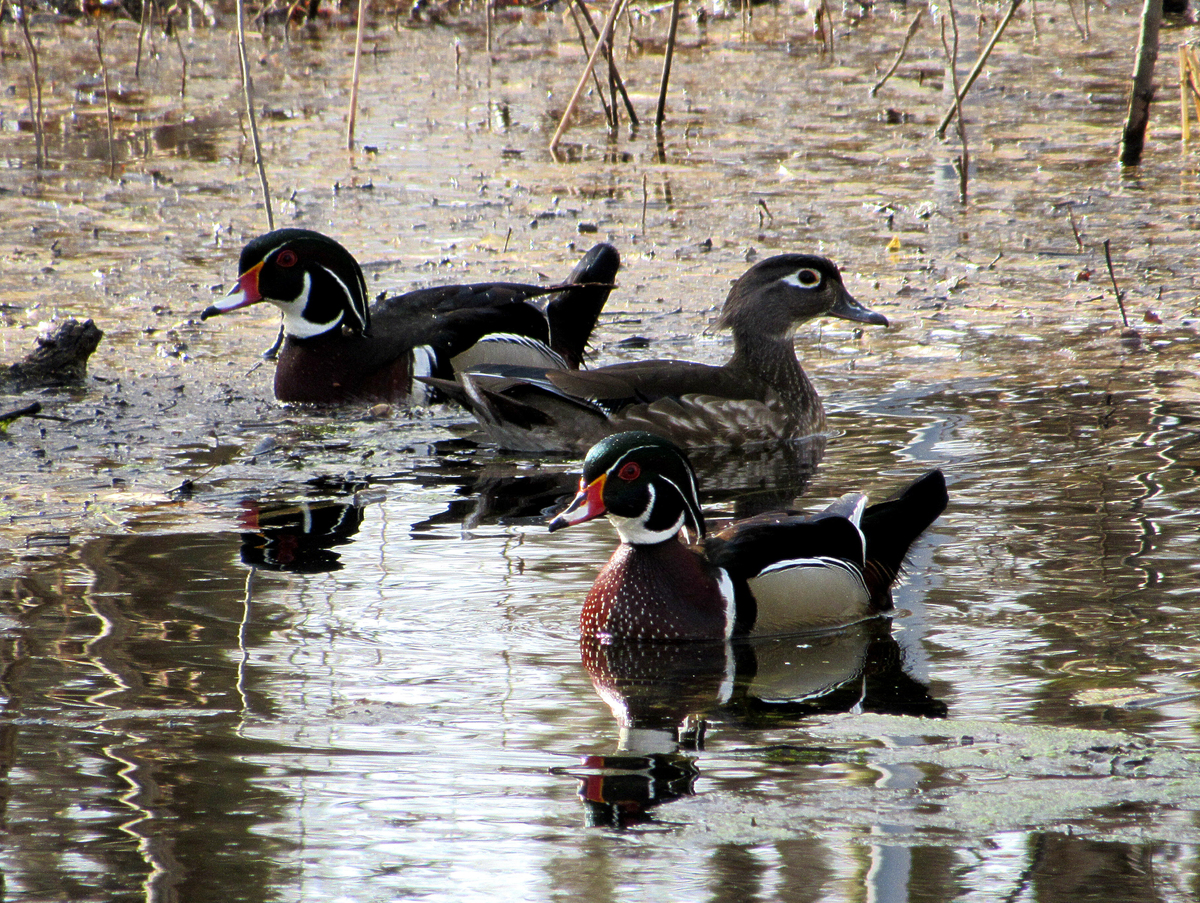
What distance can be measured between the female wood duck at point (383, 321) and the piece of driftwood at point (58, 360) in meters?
0.55

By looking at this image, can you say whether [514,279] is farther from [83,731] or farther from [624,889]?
[624,889]

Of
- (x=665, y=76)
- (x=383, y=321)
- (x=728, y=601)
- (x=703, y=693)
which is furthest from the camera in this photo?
(x=665, y=76)

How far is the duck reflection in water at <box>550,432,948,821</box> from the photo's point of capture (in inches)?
181

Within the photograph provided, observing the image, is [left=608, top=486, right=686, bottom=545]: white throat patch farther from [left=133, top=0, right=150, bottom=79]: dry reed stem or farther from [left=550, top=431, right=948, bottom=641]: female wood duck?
[left=133, top=0, right=150, bottom=79]: dry reed stem

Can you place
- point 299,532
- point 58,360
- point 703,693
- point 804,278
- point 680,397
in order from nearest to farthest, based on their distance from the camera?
point 703,693, point 299,532, point 680,397, point 804,278, point 58,360

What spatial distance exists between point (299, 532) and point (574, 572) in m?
0.98

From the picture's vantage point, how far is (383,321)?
769 centimetres

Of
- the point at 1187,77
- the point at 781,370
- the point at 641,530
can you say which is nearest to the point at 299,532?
the point at 641,530

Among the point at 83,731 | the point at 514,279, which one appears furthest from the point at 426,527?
the point at 514,279

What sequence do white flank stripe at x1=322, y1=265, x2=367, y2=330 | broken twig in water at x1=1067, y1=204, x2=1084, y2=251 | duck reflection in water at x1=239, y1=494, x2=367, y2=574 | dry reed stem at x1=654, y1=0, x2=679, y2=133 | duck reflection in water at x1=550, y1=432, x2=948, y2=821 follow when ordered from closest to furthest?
duck reflection in water at x1=550, y1=432, x2=948, y2=821, duck reflection in water at x1=239, y1=494, x2=367, y2=574, white flank stripe at x1=322, y1=265, x2=367, y2=330, broken twig in water at x1=1067, y1=204, x2=1084, y2=251, dry reed stem at x1=654, y1=0, x2=679, y2=133

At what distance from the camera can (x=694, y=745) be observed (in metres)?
3.96

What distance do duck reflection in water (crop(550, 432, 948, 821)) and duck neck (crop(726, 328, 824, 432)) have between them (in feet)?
6.30

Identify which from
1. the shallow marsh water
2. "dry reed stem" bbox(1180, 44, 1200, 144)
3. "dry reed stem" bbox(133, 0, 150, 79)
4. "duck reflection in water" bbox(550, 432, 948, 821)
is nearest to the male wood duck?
the shallow marsh water

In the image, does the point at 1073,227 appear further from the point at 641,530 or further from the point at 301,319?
the point at 641,530
